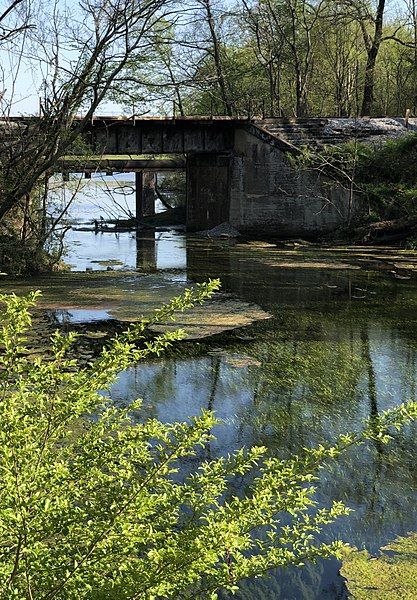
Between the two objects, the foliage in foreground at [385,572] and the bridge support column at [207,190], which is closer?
the foliage in foreground at [385,572]

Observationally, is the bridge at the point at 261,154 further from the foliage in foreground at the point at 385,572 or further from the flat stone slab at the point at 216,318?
the foliage in foreground at the point at 385,572

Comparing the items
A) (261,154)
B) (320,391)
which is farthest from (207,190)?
(320,391)

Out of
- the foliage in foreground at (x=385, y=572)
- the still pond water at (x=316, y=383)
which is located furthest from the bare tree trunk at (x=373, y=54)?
the foliage in foreground at (x=385, y=572)

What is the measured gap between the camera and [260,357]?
821cm

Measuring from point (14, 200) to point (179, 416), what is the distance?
570 centimetres

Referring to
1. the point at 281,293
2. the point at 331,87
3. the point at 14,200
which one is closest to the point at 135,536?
the point at 14,200

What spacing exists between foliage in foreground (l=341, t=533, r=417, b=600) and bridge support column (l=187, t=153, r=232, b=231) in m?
19.2

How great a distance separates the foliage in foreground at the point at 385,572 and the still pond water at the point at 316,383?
0.08 meters

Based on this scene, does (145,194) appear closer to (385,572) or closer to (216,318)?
(216,318)

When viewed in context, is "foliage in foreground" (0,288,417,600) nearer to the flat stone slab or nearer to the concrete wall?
the flat stone slab

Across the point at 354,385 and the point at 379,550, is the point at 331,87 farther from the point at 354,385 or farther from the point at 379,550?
the point at 379,550

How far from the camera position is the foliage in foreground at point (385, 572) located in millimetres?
3719

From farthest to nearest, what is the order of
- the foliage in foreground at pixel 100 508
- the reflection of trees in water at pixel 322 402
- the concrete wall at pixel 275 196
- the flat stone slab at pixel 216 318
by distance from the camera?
1. the concrete wall at pixel 275 196
2. the flat stone slab at pixel 216 318
3. the reflection of trees in water at pixel 322 402
4. the foliage in foreground at pixel 100 508

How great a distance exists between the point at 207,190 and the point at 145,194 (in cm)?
638
